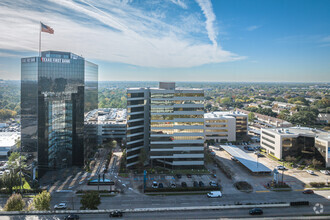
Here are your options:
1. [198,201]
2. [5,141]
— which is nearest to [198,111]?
[198,201]

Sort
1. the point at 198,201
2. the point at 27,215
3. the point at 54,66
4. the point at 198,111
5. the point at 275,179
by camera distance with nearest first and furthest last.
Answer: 1. the point at 27,215
2. the point at 198,201
3. the point at 275,179
4. the point at 54,66
5. the point at 198,111

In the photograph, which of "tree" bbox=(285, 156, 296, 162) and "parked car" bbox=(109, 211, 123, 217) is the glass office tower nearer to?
"parked car" bbox=(109, 211, 123, 217)

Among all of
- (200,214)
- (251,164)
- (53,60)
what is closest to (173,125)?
(251,164)

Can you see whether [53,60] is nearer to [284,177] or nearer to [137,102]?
[137,102]

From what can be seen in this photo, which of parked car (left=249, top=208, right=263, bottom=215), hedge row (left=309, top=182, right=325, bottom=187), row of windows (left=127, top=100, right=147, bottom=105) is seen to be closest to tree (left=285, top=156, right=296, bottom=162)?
hedge row (left=309, top=182, right=325, bottom=187)

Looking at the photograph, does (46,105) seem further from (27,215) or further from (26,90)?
(27,215)

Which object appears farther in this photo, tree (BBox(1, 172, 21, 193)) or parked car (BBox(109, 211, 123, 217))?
tree (BBox(1, 172, 21, 193))
